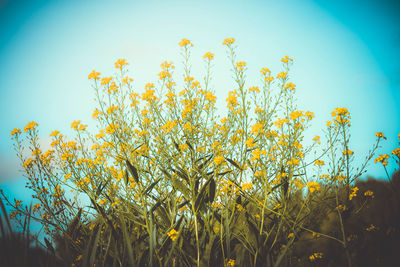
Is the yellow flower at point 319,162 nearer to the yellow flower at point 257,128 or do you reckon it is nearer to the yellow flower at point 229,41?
the yellow flower at point 257,128

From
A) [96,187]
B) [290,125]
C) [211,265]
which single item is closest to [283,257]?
[211,265]

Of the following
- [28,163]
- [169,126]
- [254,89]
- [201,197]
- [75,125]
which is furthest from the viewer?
[254,89]

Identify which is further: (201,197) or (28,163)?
(28,163)

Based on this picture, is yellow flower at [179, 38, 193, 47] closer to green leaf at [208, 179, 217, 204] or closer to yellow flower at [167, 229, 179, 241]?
green leaf at [208, 179, 217, 204]

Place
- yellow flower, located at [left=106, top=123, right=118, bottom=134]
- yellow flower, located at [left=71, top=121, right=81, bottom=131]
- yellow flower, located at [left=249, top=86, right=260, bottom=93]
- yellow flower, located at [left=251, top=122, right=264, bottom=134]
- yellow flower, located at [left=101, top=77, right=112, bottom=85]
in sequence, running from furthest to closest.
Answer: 1. yellow flower, located at [left=249, top=86, right=260, bottom=93]
2. yellow flower, located at [left=71, top=121, right=81, bottom=131]
3. yellow flower, located at [left=101, top=77, right=112, bottom=85]
4. yellow flower, located at [left=251, top=122, right=264, bottom=134]
5. yellow flower, located at [left=106, top=123, right=118, bottom=134]

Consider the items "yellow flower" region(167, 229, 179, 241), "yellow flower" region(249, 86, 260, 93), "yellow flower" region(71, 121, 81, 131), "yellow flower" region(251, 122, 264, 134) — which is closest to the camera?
"yellow flower" region(167, 229, 179, 241)

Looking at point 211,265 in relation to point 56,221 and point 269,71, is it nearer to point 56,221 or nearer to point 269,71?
point 56,221

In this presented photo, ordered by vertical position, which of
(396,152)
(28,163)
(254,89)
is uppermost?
(254,89)

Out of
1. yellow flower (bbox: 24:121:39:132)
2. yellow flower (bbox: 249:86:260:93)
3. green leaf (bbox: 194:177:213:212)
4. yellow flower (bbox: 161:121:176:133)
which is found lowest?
green leaf (bbox: 194:177:213:212)

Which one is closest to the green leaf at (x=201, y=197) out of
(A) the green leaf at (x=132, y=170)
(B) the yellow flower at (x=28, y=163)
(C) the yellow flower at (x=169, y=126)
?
(A) the green leaf at (x=132, y=170)

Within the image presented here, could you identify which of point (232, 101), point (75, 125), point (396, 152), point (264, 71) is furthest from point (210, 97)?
point (396, 152)

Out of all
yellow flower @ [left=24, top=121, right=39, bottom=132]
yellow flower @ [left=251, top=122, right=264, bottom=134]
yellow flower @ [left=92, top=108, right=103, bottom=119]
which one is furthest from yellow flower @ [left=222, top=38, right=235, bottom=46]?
yellow flower @ [left=24, top=121, right=39, bottom=132]

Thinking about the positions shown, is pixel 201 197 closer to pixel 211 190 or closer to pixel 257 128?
pixel 211 190

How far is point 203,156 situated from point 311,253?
172 cm
